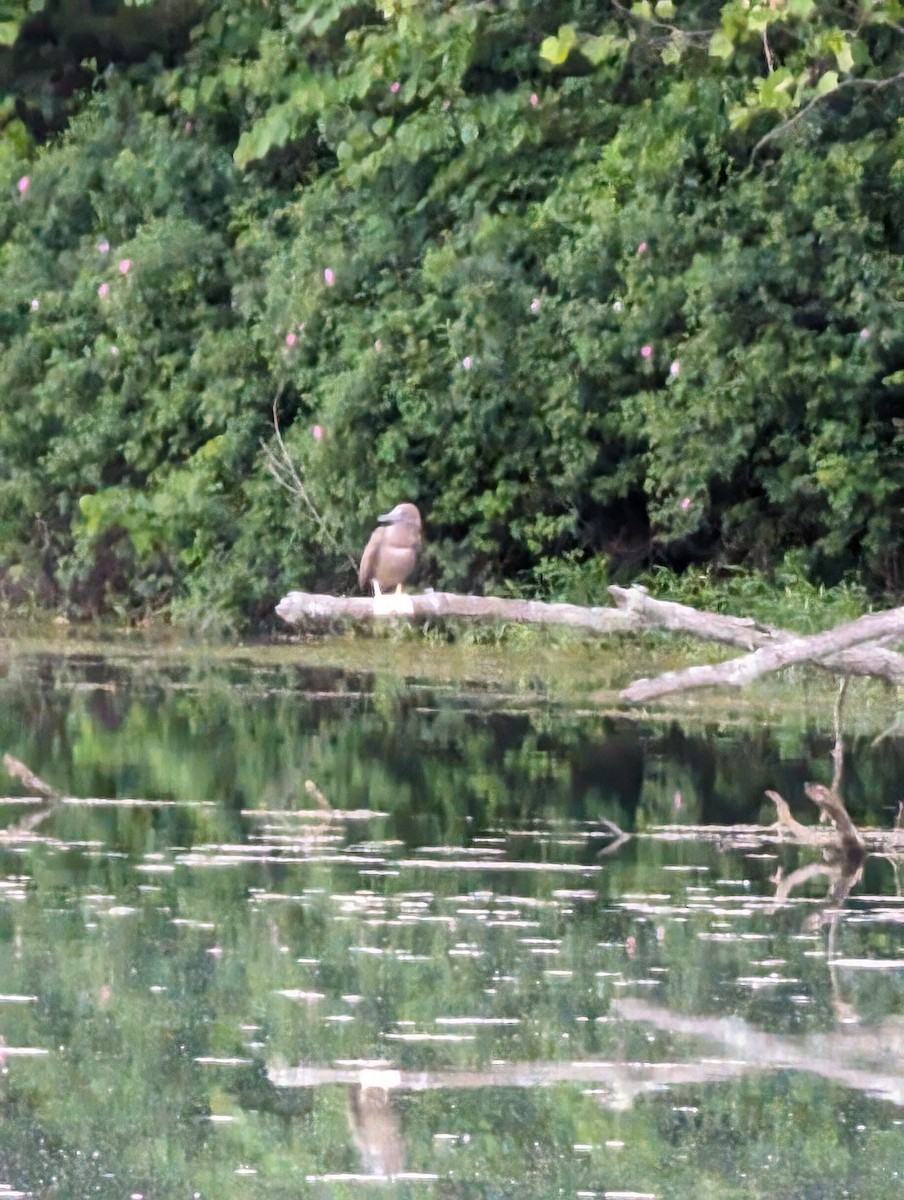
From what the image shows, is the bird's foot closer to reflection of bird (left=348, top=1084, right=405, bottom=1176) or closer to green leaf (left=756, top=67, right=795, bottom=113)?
reflection of bird (left=348, top=1084, right=405, bottom=1176)

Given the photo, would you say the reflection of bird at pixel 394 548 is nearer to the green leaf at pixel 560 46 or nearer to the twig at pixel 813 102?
the green leaf at pixel 560 46

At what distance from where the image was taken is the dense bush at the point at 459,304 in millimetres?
12641

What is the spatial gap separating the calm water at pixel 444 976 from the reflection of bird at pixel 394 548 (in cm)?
197

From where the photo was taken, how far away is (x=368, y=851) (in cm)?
736

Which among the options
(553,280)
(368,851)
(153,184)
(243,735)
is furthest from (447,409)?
(368,851)

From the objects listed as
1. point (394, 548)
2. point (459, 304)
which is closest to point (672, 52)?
point (459, 304)

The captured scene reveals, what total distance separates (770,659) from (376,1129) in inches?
83.4

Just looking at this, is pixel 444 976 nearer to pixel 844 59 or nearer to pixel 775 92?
pixel 844 59

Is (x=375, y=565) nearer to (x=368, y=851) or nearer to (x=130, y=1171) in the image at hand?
(x=368, y=851)

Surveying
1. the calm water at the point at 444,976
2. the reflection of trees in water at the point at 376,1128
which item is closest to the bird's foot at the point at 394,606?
the calm water at the point at 444,976

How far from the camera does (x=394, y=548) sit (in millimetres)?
11555

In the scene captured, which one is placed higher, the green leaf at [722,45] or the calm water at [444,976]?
the green leaf at [722,45]

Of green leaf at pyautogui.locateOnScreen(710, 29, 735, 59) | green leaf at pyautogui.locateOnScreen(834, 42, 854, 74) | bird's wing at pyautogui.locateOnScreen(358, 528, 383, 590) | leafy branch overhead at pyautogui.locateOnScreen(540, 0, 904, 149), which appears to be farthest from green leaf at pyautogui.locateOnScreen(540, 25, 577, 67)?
bird's wing at pyautogui.locateOnScreen(358, 528, 383, 590)

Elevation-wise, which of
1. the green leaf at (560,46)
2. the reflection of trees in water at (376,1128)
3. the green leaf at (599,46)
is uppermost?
the green leaf at (560,46)
